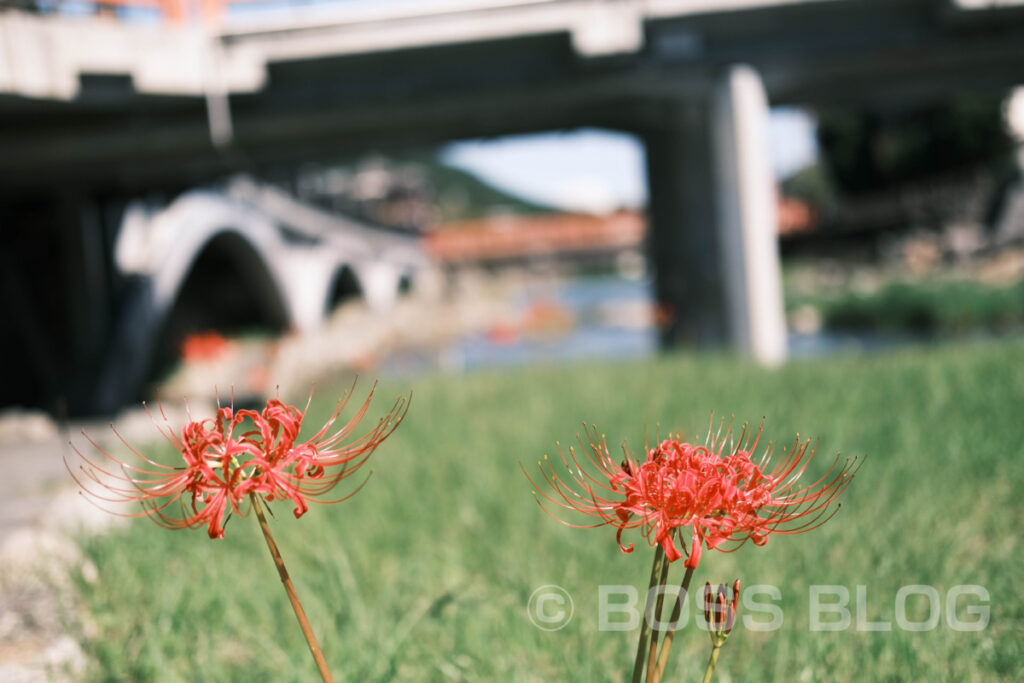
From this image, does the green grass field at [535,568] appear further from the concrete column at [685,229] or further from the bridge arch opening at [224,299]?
the bridge arch opening at [224,299]

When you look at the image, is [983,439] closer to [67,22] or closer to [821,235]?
[67,22]

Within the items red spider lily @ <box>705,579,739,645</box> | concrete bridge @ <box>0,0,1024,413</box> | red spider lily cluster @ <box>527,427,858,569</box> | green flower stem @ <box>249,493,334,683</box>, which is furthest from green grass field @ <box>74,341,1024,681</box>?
concrete bridge @ <box>0,0,1024,413</box>

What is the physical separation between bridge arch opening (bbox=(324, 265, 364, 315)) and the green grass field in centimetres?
3353

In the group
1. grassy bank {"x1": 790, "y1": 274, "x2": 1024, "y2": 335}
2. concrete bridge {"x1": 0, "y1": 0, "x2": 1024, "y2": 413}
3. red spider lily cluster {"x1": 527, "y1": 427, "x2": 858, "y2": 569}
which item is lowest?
red spider lily cluster {"x1": 527, "y1": 427, "x2": 858, "y2": 569}

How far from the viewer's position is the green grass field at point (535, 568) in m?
2.44

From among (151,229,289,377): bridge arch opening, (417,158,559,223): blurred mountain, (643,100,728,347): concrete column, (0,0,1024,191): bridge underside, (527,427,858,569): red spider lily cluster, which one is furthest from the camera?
(417,158,559,223): blurred mountain

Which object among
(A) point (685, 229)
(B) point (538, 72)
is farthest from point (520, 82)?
(A) point (685, 229)

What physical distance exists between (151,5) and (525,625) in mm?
9830

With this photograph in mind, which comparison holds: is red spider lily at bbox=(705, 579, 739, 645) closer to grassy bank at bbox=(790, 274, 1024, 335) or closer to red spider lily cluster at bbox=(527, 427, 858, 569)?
red spider lily cluster at bbox=(527, 427, 858, 569)

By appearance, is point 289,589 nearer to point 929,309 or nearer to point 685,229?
point 685,229

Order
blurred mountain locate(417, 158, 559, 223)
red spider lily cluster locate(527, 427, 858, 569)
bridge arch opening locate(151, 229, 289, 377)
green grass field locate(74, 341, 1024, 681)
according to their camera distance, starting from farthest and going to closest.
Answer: blurred mountain locate(417, 158, 559, 223) → bridge arch opening locate(151, 229, 289, 377) → green grass field locate(74, 341, 1024, 681) → red spider lily cluster locate(527, 427, 858, 569)

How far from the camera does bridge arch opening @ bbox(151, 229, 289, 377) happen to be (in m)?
24.5

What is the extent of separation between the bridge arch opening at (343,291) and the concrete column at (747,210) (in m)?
27.5

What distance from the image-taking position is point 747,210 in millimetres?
11648
